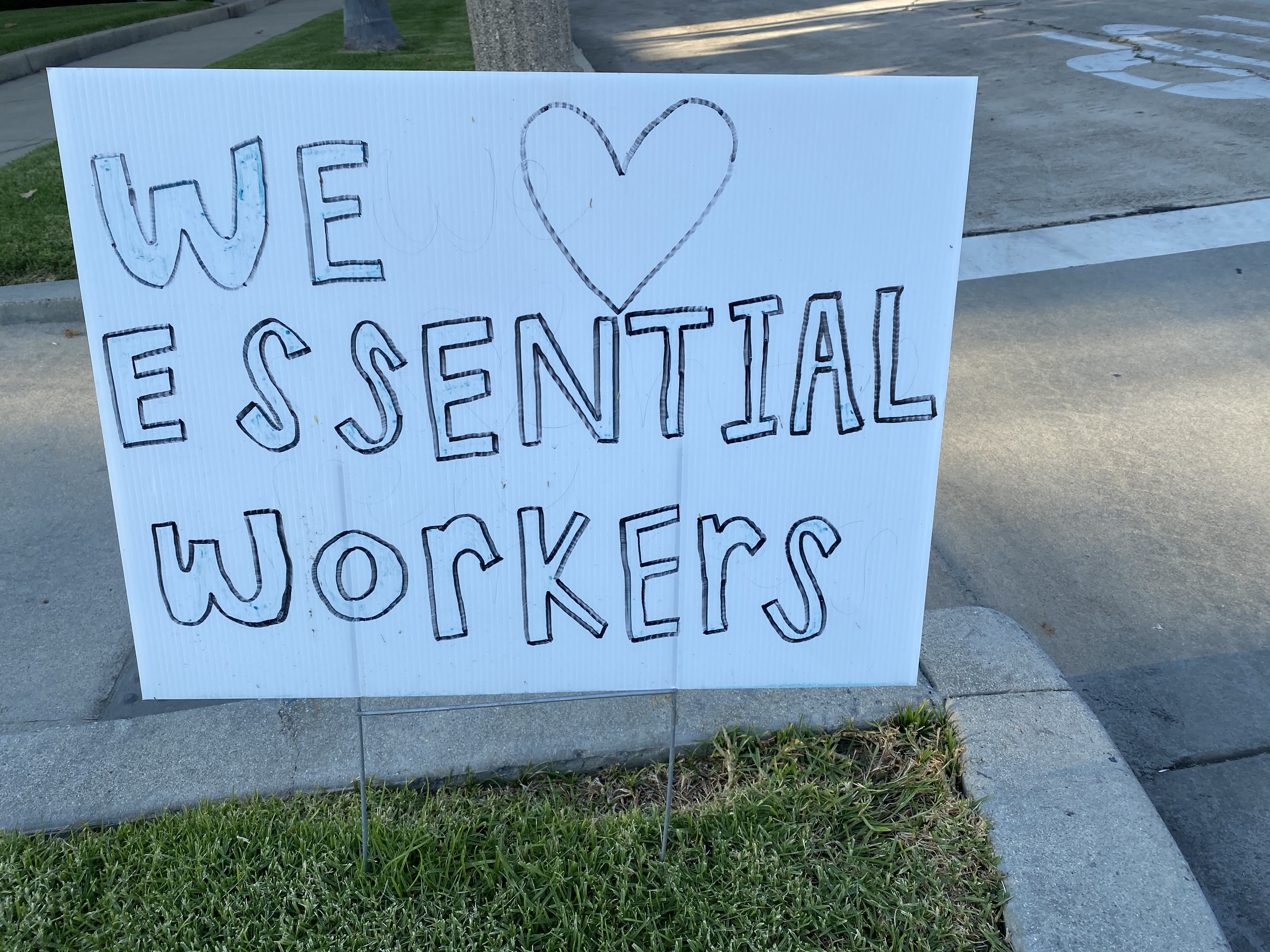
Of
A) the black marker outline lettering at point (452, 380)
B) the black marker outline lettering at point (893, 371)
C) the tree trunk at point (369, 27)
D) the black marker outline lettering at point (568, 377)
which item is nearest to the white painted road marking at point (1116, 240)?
the black marker outline lettering at point (893, 371)

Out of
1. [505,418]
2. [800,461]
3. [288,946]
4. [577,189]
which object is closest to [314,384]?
[505,418]

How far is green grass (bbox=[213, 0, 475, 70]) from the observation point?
10.4m

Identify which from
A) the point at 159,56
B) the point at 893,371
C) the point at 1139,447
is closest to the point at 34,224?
the point at 893,371

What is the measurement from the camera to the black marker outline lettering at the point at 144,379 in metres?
1.76

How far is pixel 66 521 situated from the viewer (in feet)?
10.9

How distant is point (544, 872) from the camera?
1.97 m

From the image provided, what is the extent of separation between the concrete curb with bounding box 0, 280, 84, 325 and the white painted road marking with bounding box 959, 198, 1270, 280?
436cm

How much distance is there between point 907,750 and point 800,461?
2.72 ft

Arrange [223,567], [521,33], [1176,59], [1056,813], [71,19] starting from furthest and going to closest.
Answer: [71,19] → [1176,59] → [521,33] → [1056,813] → [223,567]

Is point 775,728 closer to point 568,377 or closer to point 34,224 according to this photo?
point 568,377

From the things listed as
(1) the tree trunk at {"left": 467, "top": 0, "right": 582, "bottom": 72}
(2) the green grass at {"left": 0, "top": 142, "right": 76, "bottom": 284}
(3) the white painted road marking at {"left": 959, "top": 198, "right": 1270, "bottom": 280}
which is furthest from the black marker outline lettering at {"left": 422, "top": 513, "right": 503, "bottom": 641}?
(3) the white painted road marking at {"left": 959, "top": 198, "right": 1270, "bottom": 280}

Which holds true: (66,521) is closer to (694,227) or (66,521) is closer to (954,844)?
(694,227)

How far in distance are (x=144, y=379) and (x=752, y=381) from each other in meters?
1.06

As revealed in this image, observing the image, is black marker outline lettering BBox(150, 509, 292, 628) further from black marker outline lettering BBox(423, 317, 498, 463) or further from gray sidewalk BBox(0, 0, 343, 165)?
gray sidewalk BBox(0, 0, 343, 165)
